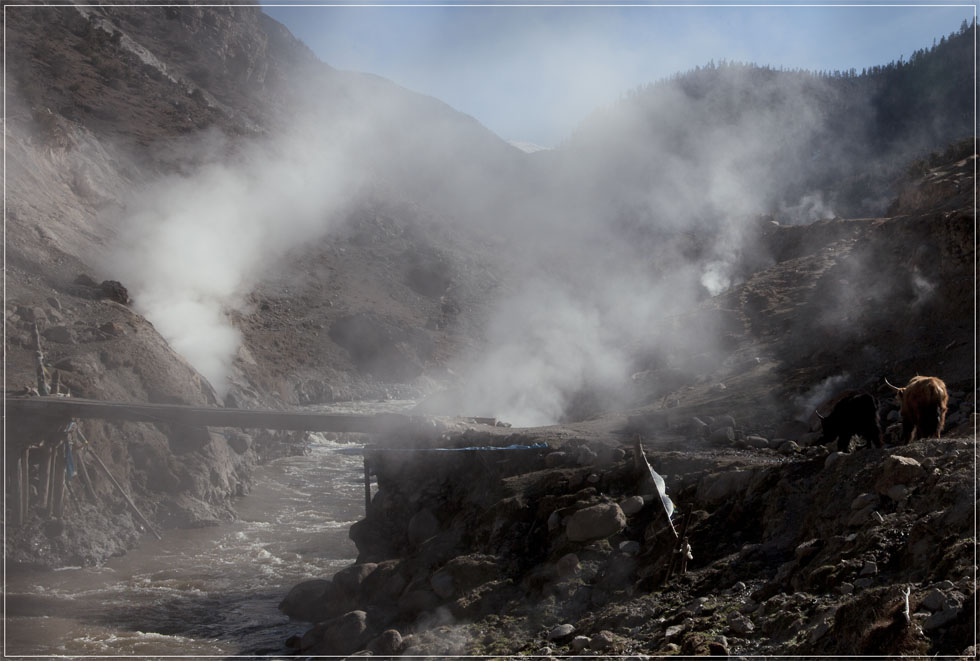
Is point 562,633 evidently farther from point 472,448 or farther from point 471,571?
point 472,448

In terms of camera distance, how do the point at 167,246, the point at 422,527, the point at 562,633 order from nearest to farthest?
the point at 562,633 < the point at 422,527 < the point at 167,246

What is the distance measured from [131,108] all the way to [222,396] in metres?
35.6

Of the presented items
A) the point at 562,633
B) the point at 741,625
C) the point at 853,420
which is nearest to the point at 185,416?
the point at 562,633

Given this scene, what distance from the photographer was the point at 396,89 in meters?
104

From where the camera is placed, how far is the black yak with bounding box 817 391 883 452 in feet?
33.4

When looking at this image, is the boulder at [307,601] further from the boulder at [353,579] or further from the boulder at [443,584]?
the boulder at [443,584]

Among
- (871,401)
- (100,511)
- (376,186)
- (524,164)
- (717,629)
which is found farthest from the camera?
(524,164)

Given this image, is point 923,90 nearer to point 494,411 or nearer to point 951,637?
point 494,411

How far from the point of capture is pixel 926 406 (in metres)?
9.17

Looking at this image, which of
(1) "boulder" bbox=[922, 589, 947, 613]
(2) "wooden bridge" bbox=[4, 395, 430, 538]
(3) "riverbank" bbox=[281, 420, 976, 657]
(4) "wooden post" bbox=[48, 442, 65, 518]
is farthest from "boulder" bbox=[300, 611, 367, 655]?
(4) "wooden post" bbox=[48, 442, 65, 518]

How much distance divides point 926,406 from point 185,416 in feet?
53.6

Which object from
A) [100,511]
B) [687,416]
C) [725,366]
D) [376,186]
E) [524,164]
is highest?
[524,164]

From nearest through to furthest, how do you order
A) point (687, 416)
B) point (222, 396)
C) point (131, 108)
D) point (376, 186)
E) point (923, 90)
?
point (687, 416) < point (222, 396) < point (131, 108) < point (376, 186) < point (923, 90)

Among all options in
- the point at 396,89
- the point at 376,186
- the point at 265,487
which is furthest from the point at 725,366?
the point at 396,89
